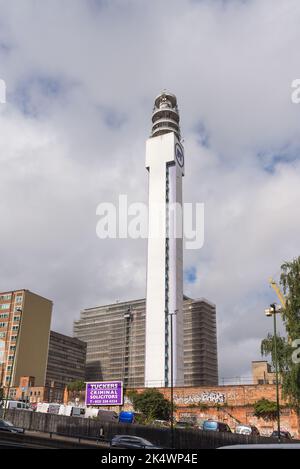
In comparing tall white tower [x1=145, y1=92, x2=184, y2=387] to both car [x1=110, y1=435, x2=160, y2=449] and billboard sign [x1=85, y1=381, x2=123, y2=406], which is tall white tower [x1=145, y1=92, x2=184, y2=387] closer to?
billboard sign [x1=85, y1=381, x2=123, y2=406]

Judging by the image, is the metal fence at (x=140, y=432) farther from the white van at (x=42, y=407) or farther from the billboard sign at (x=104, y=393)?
the white van at (x=42, y=407)

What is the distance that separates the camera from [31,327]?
133875mm

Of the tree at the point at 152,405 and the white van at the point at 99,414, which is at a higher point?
the tree at the point at 152,405

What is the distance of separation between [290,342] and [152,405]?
32.0 metres

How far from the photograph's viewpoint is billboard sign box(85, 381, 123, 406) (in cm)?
5419

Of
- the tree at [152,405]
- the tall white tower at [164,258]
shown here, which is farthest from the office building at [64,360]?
the tree at [152,405]

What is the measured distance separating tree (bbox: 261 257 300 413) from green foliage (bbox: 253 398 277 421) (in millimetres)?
19504

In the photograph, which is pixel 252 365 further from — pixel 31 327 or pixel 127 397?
pixel 127 397

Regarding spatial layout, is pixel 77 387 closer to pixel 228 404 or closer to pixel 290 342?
pixel 228 404

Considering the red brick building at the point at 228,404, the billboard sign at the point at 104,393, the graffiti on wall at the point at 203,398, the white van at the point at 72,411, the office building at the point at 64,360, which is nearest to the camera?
the red brick building at the point at 228,404

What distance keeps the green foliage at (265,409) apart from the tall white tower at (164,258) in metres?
42.3

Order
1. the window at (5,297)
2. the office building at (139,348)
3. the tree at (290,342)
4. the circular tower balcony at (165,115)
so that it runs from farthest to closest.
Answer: the office building at (139,348) → the window at (5,297) → the circular tower balcony at (165,115) → the tree at (290,342)

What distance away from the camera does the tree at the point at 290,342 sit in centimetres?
3431

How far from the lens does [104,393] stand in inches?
2172
